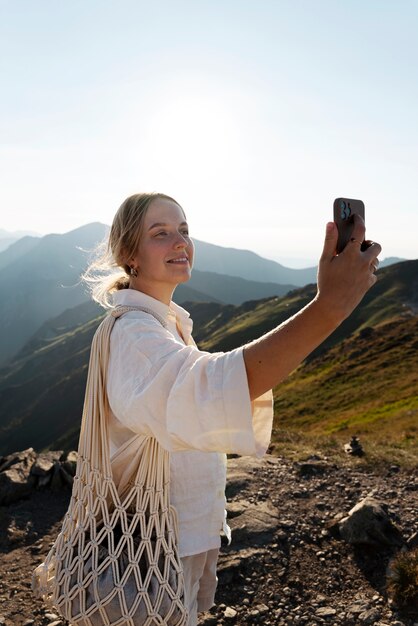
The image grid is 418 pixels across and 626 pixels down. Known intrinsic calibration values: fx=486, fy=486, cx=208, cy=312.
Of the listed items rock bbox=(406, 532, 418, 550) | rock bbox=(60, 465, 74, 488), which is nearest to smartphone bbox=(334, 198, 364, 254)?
rock bbox=(406, 532, 418, 550)

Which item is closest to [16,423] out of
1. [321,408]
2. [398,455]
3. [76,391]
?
[76,391]

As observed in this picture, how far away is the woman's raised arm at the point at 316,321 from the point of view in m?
1.76

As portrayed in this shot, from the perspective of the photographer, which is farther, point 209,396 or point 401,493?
point 401,493

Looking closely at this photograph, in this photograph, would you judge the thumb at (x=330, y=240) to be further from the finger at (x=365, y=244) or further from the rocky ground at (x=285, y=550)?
the rocky ground at (x=285, y=550)

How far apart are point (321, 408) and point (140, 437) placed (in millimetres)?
46231

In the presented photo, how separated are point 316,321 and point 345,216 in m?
0.49

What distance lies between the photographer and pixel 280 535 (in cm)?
707

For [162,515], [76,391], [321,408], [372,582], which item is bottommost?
[76,391]

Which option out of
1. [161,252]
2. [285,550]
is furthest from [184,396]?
[285,550]

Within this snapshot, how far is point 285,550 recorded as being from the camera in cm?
681

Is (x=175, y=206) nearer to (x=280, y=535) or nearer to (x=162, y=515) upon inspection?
(x=162, y=515)

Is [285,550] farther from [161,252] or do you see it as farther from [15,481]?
[15,481]

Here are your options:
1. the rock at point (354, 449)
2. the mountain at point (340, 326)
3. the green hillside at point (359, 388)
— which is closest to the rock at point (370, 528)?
the rock at point (354, 449)

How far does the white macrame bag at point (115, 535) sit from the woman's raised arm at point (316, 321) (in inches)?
37.9
